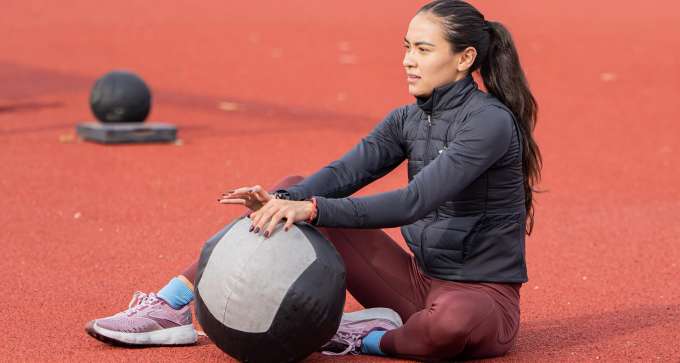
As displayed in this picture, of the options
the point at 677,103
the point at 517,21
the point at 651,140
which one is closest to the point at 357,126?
the point at 651,140

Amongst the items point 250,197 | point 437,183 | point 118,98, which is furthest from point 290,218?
point 118,98

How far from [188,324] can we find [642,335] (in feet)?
6.78

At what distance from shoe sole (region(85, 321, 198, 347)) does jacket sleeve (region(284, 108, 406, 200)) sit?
0.80 meters

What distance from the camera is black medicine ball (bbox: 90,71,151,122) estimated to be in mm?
10977

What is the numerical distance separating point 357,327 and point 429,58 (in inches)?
45.9

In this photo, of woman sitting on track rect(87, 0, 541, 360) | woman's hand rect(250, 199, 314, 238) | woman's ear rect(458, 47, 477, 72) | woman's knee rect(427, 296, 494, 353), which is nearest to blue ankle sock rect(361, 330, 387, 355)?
woman sitting on track rect(87, 0, 541, 360)

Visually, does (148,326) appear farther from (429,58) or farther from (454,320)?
(429,58)

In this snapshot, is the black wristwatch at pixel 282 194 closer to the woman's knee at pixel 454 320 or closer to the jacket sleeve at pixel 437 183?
the jacket sleeve at pixel 437 183

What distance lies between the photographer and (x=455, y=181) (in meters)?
4.22

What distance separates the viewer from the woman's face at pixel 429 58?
4441 mm

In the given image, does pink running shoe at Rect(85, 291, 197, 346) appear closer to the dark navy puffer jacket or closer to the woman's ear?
the dark navy puffer jacket

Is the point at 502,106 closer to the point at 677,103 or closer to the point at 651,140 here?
the point at 651,140

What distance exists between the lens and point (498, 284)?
4.51m

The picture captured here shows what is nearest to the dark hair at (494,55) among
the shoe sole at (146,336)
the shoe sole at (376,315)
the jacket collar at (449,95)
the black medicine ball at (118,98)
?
the jacket collar at (449,95)
